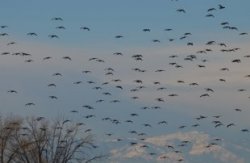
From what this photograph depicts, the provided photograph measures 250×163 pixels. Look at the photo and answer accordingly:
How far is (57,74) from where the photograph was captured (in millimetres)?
59812

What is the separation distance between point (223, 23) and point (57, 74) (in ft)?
51.9

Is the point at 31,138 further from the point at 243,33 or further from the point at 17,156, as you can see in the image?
the point at 243,33

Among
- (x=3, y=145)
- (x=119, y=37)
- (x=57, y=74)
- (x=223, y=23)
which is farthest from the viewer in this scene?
(x=3, y=145)

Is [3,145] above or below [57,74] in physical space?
above

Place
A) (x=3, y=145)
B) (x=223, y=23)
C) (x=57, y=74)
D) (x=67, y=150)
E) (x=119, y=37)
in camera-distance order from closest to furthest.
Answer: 1. (x=223, y=23)
2. (x=119, y=37)
3. (x=57, y=74)
4. (x=3, y=145)
5. (x=67, y=150)

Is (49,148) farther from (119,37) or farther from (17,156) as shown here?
(119,37)

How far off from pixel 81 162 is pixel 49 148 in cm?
528

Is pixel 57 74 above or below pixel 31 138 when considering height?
below

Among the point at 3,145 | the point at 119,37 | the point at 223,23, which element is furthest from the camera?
the point at 3,145

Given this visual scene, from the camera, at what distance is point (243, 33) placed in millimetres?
52375

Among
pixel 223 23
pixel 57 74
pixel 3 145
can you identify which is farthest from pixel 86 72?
pixel 3 145

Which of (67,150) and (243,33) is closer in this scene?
(243,33)

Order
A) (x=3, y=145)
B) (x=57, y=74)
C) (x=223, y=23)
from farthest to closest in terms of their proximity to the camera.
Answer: (x=3, y=145), (x=57, y=74), (x=223, y=23)

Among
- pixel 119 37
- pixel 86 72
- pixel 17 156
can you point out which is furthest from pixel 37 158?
pixel 119 37
